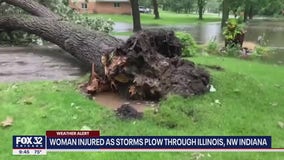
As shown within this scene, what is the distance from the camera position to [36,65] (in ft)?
33.2

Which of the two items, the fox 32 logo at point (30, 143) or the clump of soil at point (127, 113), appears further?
the clump of soil at point (127, 113)

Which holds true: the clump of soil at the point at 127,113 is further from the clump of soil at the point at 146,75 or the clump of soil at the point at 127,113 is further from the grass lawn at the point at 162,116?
the clump of soil at the point at 146,75

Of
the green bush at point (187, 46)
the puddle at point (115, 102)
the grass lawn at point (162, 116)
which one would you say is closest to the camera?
the grass lawn at point (162, 116)

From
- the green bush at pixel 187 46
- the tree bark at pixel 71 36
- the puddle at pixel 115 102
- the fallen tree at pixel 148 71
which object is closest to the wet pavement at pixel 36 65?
the tree bark at pixel 71 36

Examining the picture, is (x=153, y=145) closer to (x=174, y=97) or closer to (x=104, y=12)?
(x=174, y=97)

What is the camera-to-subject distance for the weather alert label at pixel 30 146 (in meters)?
4.72

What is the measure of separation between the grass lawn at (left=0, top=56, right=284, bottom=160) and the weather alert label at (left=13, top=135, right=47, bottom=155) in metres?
0.06

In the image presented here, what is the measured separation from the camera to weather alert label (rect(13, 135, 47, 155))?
4.72 metres

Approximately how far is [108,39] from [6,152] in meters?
4.13

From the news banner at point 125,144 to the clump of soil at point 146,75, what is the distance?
4.92 feet

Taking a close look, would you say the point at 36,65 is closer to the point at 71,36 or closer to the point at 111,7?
the point at 71,36

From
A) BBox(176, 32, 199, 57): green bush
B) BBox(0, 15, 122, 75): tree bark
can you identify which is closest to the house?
BBox(0, 15, 122, 75): tree bark

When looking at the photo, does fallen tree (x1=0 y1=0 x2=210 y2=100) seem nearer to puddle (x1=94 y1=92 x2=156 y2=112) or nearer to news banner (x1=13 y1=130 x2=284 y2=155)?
puddle (x1=94 y1=92 x2=156 y2=112)

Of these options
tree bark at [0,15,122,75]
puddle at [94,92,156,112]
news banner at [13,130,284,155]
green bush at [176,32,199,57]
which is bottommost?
news banner at [13,130,284,155]
